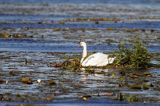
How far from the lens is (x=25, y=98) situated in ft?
64.1

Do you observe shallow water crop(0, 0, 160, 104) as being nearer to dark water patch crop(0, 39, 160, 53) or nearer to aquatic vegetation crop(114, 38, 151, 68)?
dark water patch crop(0, 39, 160, 53)

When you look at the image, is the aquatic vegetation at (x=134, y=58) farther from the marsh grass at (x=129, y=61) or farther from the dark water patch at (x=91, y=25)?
the dark water patch at (x=91, y=25)

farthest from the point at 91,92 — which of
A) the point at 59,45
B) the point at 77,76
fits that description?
the point at 59,45

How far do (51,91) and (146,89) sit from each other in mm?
2438

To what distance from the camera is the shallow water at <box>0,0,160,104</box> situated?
795 inches

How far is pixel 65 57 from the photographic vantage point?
95.1ft

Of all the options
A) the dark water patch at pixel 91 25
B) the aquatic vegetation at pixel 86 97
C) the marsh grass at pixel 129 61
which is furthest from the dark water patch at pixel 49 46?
the aquatic vegetation at pixel 86 97

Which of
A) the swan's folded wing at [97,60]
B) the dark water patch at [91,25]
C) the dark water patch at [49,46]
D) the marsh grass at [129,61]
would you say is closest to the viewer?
the swan's folded wing at [97,60]

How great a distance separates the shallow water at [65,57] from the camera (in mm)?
20203

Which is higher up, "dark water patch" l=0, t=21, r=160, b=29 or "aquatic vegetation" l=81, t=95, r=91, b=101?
"dark water patch" l=0, t=21, r=160, b=29

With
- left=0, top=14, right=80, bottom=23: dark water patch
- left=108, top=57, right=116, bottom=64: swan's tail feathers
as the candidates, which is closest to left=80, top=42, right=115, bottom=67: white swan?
left=108, top=57, right=116, bottom=64: swan's tail feathers

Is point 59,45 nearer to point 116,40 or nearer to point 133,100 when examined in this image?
point 116,40

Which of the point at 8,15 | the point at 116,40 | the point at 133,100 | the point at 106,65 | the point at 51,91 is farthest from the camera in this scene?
the point at 8,15

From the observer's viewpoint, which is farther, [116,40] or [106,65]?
[116,40]
